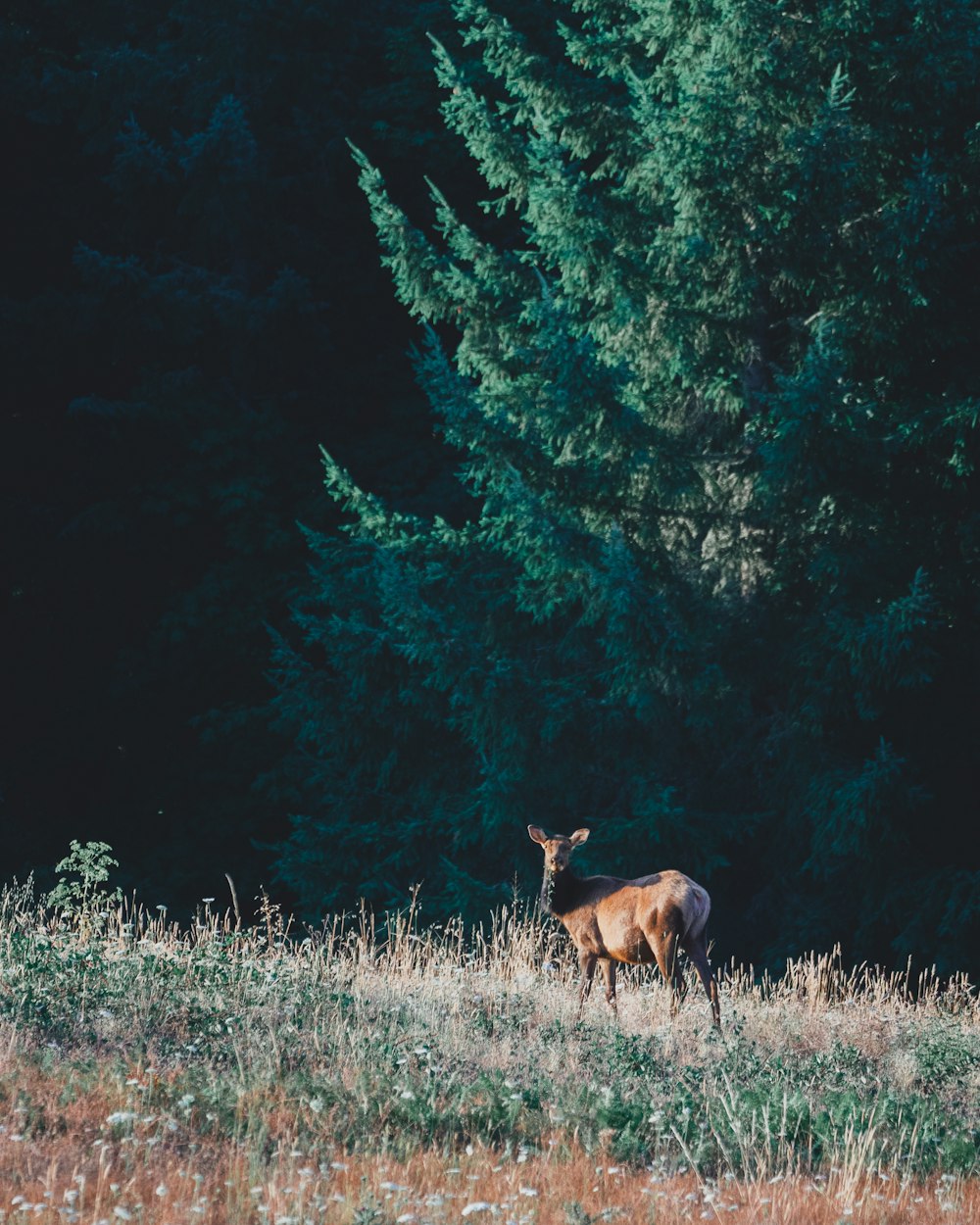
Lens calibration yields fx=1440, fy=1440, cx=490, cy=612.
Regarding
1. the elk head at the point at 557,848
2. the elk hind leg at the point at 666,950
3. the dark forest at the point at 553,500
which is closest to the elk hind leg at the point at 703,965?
the elk hind leg at the point at 666,950

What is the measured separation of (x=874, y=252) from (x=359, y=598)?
664 cm

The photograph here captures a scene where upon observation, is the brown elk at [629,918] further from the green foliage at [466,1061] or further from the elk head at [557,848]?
the green foliage at [466,1061]

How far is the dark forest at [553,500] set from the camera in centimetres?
1370

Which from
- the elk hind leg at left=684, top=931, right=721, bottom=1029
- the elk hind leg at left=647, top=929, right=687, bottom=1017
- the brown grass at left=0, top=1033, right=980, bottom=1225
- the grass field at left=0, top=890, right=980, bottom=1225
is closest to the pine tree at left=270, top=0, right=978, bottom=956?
the elk hind leg at left=684, top=931, right=721, bottom=1029

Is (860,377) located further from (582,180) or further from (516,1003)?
(516,1003)

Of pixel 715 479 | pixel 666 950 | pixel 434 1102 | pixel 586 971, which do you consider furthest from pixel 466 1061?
pixel 715 479

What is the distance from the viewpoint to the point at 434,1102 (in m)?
5.66

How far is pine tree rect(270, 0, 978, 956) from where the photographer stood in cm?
1348

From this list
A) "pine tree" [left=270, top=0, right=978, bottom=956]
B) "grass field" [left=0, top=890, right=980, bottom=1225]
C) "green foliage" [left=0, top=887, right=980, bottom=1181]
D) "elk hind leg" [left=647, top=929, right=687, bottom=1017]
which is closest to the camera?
"grass field" [left=0, top=890, right=980, bottom=1225]

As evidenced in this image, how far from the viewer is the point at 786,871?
14797 millimetres

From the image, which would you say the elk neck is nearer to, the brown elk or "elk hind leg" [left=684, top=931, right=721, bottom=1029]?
the brown elk

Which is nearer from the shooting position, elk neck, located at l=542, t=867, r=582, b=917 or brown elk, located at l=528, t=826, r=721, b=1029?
brown elk, located at l=528, t=826, r=721, b=1029

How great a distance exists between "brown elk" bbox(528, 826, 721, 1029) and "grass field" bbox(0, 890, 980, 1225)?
0.88 ft

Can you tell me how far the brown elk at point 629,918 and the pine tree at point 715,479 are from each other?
5200 millimetres
